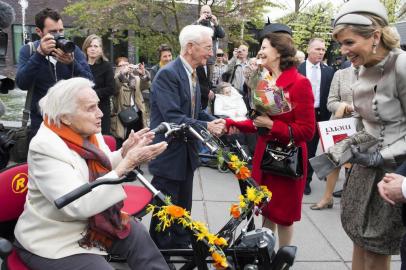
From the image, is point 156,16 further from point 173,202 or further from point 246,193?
point 246,193

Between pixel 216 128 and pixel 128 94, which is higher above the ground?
pixel 216 128

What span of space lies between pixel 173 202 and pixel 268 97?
51.2 inches

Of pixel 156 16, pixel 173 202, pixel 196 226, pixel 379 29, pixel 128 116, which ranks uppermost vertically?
pixel 156 16

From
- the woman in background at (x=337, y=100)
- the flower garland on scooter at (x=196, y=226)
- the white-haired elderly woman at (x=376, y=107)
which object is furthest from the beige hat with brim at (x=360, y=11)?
the woman in background at (x=337, y=100)

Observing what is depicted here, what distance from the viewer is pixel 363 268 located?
268cm

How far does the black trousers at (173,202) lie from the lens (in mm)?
3471

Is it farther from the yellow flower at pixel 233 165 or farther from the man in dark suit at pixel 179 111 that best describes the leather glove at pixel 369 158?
the man in dark suit at pixel 179 111

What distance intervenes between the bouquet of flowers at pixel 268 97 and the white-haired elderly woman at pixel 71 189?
3.00 feet

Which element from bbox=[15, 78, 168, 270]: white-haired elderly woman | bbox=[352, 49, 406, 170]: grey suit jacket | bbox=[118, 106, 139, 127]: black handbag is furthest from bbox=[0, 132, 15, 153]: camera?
bbox=[118, 106, 139, 127]: black handbag

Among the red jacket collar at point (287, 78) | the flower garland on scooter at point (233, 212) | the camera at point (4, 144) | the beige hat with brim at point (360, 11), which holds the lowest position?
the flower garland on scooter at point (233, 212)

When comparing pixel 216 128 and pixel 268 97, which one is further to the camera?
pixel 216 128

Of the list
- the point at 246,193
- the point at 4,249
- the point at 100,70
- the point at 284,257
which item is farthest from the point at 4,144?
the point at 100,70

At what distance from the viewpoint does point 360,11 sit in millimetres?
2215

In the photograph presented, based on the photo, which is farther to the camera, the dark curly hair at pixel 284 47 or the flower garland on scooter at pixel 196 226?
the dark curly hair at pixel 284 47
